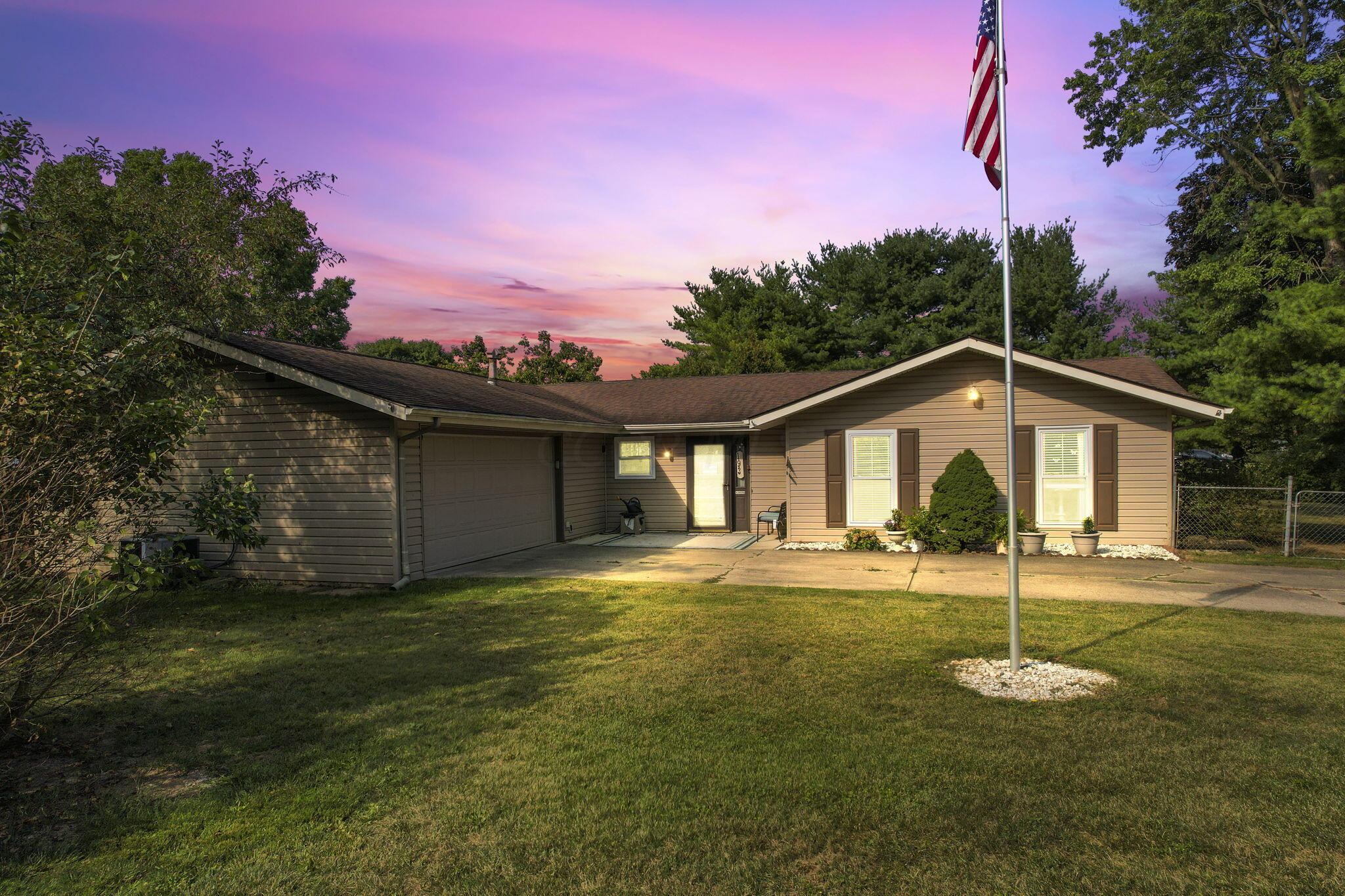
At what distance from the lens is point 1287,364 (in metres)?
12.2

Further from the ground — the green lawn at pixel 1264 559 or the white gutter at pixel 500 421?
the white gutter at pixel 500 421

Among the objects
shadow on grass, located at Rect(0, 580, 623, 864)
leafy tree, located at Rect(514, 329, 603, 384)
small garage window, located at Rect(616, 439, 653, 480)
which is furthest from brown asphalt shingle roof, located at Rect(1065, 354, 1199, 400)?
leafy tree, located at Rect(514, 329, 603, 384)

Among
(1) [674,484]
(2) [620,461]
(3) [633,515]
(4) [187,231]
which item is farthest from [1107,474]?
(4) [187,231]

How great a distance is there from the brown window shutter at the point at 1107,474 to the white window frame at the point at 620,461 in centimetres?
834

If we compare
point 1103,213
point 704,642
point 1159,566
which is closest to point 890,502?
point 1159,566

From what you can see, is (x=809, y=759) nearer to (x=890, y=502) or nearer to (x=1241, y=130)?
(x=890, y=502)

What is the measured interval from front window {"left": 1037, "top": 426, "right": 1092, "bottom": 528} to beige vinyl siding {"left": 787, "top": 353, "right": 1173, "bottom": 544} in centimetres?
23

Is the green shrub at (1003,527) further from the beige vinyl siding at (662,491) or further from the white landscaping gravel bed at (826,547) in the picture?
the beige vinyl siding at (662,491)

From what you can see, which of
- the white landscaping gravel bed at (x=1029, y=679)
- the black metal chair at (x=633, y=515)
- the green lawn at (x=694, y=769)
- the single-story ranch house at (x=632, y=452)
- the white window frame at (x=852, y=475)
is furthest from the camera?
the black metal chair at (x=633, y=515)

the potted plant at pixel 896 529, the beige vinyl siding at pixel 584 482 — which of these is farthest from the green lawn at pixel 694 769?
the beige vinyl siding at pixel 584 482

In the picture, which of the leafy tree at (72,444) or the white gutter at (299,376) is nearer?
the leafy tree at (72,444)

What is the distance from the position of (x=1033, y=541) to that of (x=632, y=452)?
818cm

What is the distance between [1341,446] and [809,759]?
1474 cm

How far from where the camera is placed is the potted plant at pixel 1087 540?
38.1 ft
